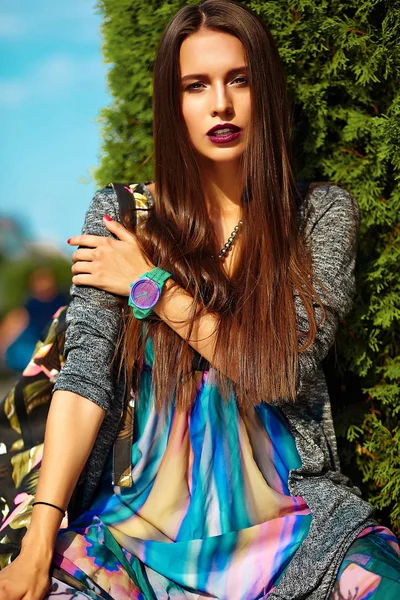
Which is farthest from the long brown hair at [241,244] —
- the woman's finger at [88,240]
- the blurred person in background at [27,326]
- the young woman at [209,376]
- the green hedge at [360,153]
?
the blurred person in background at [27,326]

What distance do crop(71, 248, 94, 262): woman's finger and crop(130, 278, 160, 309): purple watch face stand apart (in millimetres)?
190

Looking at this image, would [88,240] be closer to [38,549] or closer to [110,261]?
[110,261]

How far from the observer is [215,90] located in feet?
7.25

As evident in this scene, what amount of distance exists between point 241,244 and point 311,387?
49 cm

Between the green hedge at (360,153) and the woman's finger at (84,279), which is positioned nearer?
the woman's finger at (84,279)

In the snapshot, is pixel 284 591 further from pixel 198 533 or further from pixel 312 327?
pixel 312 327

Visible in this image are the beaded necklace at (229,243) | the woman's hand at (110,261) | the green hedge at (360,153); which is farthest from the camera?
the green hedge at (360,153)

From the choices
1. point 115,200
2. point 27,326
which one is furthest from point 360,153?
point 27,326

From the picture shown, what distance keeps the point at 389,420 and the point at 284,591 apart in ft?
3.42

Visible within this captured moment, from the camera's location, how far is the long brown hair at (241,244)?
202 cm

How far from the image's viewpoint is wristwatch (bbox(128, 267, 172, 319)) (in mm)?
2076

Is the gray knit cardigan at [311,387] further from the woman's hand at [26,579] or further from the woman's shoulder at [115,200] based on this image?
the woman's hand at [26,579]

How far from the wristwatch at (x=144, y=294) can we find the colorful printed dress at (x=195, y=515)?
0.36 ft

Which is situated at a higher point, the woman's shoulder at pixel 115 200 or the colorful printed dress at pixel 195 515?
the woman's shoulder at pixel 115 200
